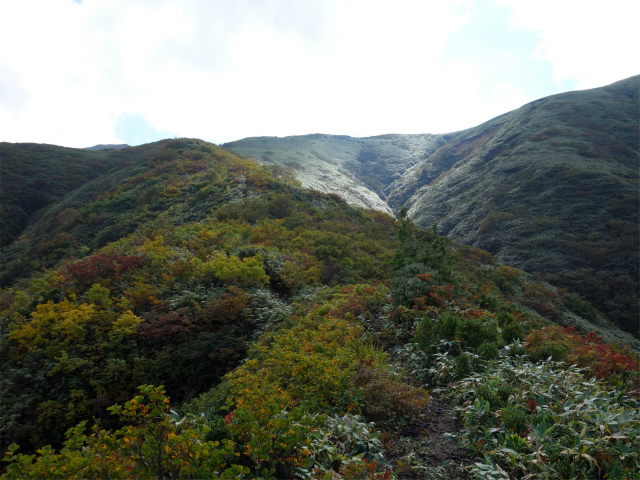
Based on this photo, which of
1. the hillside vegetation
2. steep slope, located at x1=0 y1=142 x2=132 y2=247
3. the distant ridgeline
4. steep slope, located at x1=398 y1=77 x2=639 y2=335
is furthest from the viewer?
steep slope, located at x1=0 y1=142 x2=132 y2=247

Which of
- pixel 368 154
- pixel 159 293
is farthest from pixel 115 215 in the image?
pixel 368 154

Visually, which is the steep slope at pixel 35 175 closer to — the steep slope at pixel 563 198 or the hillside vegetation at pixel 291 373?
the hillside vegetation at pixel 291 373

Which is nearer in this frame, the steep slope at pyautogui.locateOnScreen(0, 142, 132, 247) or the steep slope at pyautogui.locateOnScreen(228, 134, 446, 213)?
the steep slope at pyautogui.locateOnScreen(0, 142, 132, 247)

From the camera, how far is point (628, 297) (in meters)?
20.6

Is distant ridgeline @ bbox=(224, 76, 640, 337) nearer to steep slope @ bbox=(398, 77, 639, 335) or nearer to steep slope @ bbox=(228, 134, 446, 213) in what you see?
steep slope @ bbox=(398, 77, 639, 335)

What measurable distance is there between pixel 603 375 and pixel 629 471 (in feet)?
8.83

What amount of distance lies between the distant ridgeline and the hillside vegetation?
46.8 ft

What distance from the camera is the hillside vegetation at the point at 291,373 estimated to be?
2.66 m

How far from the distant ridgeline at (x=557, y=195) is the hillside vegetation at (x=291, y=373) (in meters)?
14.3

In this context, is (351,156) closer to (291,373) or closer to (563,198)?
(563,198)

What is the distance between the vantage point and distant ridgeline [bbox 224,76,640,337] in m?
22.9

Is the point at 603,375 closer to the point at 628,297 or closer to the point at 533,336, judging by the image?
the point at 533,336

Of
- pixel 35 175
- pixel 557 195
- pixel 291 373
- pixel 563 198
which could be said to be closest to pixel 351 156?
pixel 557 195

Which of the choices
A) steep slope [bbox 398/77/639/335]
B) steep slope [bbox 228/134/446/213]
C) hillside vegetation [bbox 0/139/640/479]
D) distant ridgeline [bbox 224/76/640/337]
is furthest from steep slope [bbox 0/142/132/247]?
steep slope [bbox 398/77/639/335]
